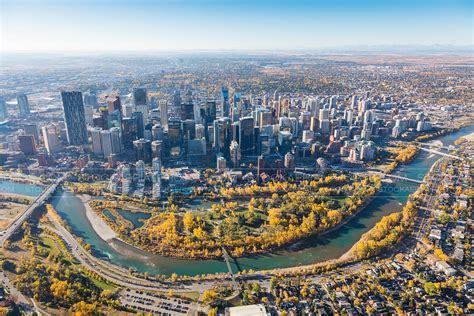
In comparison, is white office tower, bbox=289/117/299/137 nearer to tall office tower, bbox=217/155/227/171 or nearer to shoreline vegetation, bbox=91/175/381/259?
tall office tower, bbox=217/155/227/171

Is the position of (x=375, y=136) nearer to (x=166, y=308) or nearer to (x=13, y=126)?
(x=166, y=308)

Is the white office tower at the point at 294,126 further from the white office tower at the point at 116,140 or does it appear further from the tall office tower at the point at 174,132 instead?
the white office tower at the point at 116,140

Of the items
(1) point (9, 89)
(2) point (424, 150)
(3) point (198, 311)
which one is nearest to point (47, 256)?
(3) point (198, 311)

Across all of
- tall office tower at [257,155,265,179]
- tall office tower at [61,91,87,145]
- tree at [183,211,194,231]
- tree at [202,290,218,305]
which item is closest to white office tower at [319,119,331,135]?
tall office tower at [257,155,265,179]

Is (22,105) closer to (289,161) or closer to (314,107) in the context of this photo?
(289,161)

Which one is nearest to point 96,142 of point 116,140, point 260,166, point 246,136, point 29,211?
point 116,140

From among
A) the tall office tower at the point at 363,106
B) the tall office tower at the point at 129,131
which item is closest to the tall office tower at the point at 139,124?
the tall office tower at the point at 129,131
